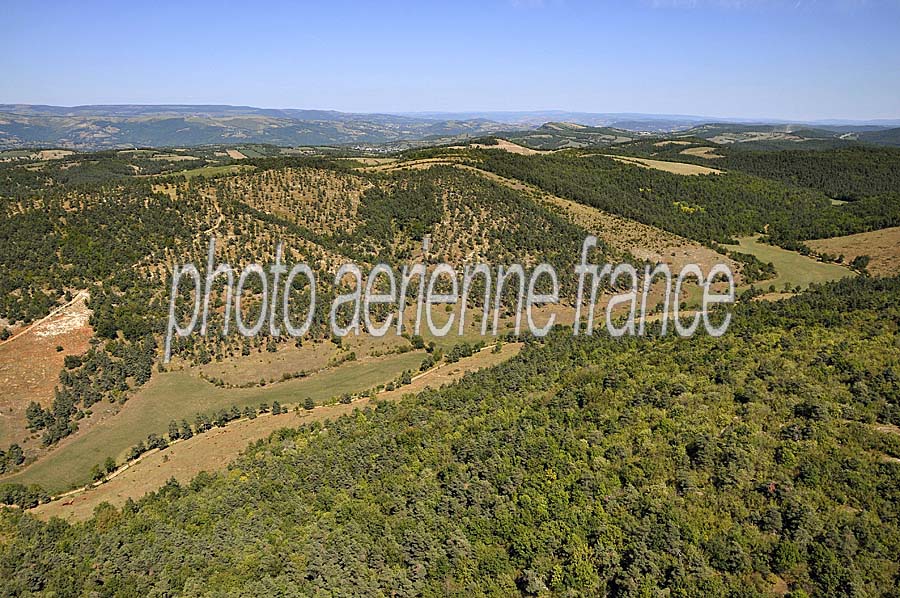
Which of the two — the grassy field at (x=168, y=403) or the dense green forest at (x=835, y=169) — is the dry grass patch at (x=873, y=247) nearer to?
the dense green forest at (x=835, y=169)

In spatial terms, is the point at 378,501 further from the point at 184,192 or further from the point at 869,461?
the point at 184,192

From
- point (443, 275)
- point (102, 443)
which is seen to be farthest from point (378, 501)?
point (443, 275)

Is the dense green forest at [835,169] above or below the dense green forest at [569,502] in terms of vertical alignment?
above

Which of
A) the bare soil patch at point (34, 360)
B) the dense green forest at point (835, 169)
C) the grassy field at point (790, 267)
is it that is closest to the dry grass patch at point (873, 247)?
the grassy field at point (790, 267)

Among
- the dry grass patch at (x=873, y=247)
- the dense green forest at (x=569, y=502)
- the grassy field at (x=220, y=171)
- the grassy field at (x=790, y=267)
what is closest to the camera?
the dense green forest at (x=569, y=502)

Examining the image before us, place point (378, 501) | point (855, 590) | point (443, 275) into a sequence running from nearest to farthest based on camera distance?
point (855, 590), point (378, 501), point (443, 275)

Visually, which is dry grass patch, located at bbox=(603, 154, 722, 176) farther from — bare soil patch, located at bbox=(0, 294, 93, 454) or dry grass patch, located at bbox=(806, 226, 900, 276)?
bare soil patch, located at bbox=(0, 294, 93, 454)
